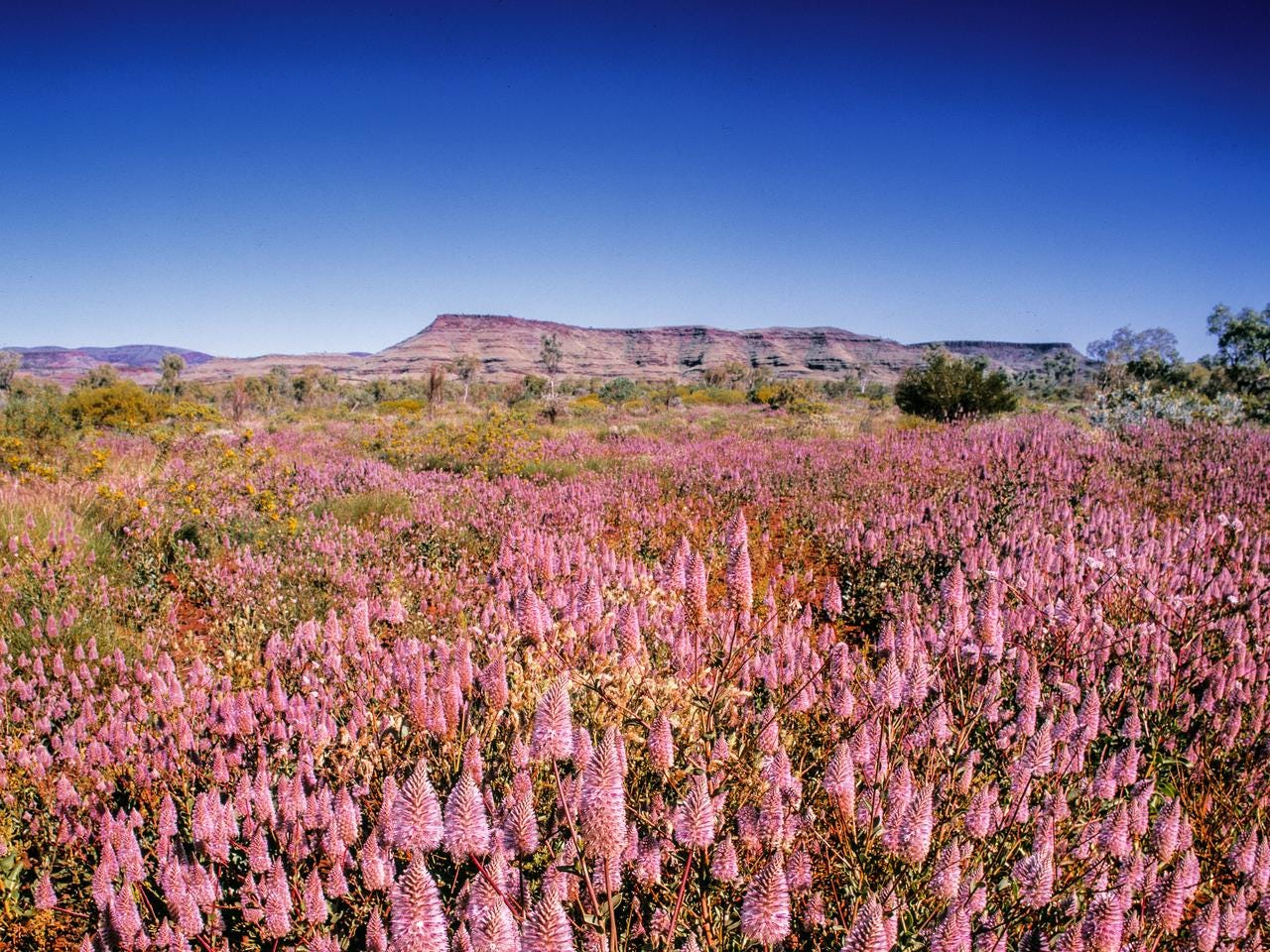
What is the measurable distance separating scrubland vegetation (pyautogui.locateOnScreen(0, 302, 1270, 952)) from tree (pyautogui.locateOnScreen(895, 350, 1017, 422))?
48.3ft

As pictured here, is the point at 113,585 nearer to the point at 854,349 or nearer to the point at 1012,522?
the point at 1012,522

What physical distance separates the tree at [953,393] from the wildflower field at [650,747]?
15.3m

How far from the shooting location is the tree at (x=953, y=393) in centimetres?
2038

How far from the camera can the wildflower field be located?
155cm

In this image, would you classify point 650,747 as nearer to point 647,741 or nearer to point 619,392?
point 647,741

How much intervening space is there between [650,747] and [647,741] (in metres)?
0.23

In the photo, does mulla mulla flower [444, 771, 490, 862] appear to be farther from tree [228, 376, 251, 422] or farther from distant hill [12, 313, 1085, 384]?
distant hill [12, 313, 1085, 384]

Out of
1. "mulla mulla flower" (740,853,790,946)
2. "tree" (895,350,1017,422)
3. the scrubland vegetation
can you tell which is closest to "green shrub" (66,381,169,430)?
the scrubland vegetation

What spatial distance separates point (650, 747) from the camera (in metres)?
1.72

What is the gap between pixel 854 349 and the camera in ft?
643

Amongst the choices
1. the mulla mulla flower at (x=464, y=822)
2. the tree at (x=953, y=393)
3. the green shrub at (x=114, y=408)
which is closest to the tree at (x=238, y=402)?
the green shrub at (x=114, y=408)

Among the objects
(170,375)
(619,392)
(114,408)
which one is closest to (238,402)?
(114,408)

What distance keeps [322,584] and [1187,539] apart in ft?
20.3

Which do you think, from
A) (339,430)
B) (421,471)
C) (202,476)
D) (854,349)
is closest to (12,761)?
(202,476)
